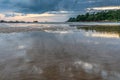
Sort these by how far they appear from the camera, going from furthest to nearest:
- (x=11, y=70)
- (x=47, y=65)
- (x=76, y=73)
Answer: (x=47, y=65), (x=11, y=70), (x=76, y=73)

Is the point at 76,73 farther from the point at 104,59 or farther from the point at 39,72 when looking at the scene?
the point at 104,59

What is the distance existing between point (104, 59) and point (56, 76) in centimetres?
509

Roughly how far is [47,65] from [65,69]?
143 centimetres

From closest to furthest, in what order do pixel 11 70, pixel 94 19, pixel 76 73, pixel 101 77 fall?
pixel 101 77, pixel 76 73, pixel 11 70, pixel 94 19

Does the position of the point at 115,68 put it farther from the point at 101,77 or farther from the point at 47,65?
the point at 47,65

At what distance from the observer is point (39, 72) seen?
12.1 metres

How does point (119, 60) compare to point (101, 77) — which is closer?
point (101, 77)

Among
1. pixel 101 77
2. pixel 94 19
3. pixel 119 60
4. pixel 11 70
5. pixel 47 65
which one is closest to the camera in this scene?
pixel 101 77

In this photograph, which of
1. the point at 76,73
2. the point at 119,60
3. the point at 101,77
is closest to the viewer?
the point at 101,77

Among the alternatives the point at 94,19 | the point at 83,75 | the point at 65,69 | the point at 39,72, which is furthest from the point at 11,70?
the point at 94,19

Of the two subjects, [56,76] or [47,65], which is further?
[47,65]

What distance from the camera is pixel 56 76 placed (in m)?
11.3

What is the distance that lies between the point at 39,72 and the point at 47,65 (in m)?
1.80

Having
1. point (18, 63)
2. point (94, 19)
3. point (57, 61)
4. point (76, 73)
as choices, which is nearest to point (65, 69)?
point (76, 73)
